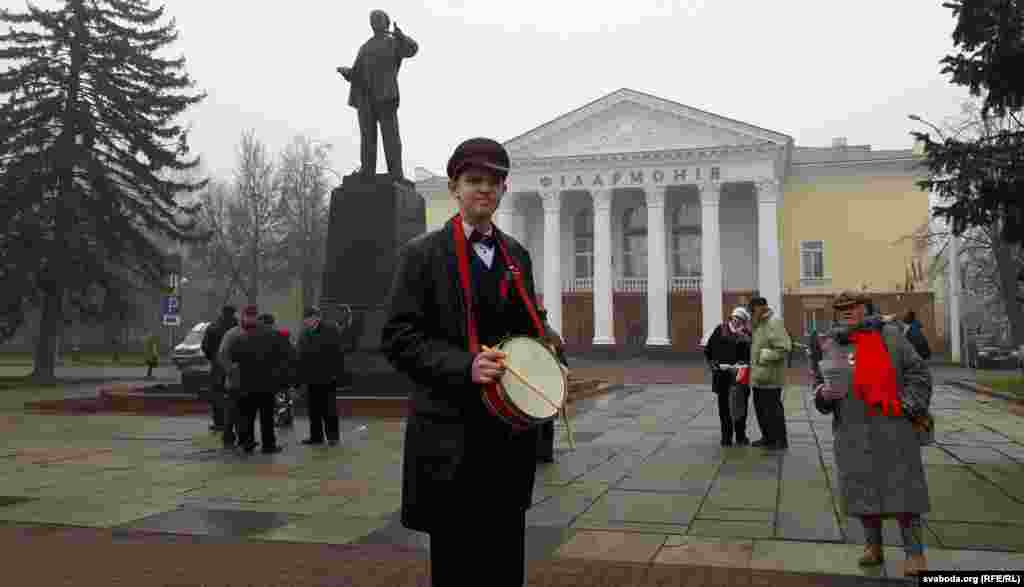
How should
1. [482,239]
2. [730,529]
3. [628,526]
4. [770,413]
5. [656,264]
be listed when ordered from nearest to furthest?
1. [482,239]
2. [730,529]
3. [628,526]
4. [770,413]
5. [656,264]

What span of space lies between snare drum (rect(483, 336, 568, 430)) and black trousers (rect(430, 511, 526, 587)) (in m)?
0.37

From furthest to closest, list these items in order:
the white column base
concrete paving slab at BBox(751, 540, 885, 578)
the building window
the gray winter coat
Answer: the building window → the white column base → concrete paving slab at BBox(751, 540, 885, 578) → the gray winter coat

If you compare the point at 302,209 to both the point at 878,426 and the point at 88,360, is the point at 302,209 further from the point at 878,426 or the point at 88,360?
the point at 878,426

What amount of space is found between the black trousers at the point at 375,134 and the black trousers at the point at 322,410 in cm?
565

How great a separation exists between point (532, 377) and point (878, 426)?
3.00m

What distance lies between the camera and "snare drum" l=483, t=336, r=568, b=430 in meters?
2.54

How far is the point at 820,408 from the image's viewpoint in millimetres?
5113

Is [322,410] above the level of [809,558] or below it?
above

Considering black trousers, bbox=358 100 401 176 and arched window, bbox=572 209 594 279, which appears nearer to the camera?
black trousers, bbox=358 100 401 176

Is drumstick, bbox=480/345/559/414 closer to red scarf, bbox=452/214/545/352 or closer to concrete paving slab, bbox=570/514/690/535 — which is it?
red scarf, bbox=452/214/545/352

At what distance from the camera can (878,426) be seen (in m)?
4.71

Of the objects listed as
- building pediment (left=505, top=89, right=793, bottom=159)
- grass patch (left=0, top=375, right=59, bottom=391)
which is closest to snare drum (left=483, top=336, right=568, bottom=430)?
grass patch (left=0, top=375, right=59, bottom=391)

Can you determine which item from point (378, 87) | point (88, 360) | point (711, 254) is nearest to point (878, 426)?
point (378, 87)

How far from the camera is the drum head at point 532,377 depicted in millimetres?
2559
